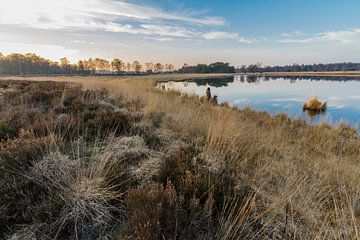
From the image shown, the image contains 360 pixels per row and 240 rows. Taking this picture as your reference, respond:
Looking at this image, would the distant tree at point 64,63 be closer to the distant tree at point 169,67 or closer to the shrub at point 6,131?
the distant tree at point 169,67

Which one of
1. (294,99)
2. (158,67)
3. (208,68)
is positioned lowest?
(294,99)

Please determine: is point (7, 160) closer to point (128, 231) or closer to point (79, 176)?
point (79, 176)

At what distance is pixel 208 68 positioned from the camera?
11581 centimetres

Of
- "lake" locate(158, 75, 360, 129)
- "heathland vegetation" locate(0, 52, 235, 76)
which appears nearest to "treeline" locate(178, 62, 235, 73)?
"heathland vegetation" locate(0, 52, 235, 76)

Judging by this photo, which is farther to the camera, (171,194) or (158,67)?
(158,67)

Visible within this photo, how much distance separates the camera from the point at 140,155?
3762 millimetres

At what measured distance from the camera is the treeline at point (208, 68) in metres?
115

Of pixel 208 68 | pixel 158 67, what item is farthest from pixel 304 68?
pixel 158 67

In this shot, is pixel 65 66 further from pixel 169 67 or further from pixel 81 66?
pixel 169 67

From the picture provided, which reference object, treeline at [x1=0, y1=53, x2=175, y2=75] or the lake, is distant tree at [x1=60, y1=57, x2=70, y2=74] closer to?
treeline at [x1=0, y1=53, x2=175, y2=75]

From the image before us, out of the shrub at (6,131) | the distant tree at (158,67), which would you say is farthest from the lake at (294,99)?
the distant tree at (158,67)

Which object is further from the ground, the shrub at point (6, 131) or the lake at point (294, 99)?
the shrub at point (6, 131)

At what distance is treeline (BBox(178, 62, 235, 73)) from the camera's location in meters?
115

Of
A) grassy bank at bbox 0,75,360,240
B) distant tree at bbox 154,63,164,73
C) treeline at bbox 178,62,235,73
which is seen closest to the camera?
grassy bank at bbox 0,75,360,240
